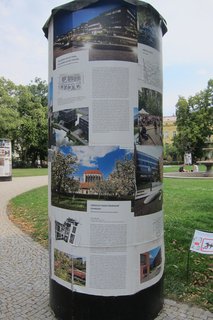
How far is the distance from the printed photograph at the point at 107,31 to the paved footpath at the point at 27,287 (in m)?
2.85

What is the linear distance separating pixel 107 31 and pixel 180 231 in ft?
16.9

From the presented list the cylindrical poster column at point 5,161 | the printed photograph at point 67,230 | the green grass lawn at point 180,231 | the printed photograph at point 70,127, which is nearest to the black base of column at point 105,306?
the printed photograph at point 67,230

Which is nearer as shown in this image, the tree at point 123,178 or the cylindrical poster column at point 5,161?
the tree at point 123,178

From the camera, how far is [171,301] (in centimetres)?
443

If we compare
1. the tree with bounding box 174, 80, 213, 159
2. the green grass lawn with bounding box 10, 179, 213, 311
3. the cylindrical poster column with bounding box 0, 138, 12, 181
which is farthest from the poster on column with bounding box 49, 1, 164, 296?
the tree with bounding box 174, 80, 213, 159

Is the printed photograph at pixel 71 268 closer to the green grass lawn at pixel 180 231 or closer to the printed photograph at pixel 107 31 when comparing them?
the green grass lawn at pixel 180 231

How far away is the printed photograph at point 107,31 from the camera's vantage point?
3553mm

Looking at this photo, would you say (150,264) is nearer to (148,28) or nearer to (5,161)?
(148,28)

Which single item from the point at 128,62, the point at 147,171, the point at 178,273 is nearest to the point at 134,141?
the point at 147,171

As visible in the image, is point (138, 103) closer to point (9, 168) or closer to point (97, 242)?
point (97, 242)

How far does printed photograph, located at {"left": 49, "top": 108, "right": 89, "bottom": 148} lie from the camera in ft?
11.9

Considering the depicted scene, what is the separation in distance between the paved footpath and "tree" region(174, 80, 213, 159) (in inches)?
2290

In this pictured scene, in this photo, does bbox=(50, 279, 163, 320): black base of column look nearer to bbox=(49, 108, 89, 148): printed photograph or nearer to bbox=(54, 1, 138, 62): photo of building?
bbox=(49, 108, 89, 148): printed photograph

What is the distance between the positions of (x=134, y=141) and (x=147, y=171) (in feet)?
1.21
